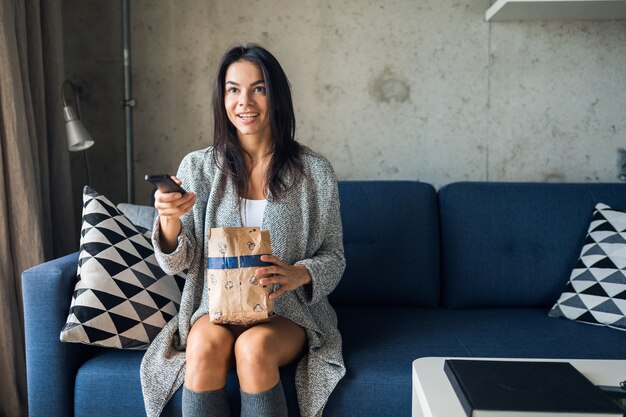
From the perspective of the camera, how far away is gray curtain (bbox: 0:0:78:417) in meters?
1.92

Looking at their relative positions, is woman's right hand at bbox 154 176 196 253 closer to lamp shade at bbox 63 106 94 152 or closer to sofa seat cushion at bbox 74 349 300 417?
sofa seat cushion at bbox 74 349 300 417

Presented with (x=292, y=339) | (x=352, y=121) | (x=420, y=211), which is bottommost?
(x=292, y=339)

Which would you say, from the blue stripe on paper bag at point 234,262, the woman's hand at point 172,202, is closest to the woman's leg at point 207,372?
the blue stripe on paper bag at point 234,262

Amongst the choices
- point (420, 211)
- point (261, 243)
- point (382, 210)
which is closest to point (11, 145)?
point (261, 243)

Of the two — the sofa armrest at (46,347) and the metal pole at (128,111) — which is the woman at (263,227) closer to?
the sofa armrest at (46,347)

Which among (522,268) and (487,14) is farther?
(487,14)

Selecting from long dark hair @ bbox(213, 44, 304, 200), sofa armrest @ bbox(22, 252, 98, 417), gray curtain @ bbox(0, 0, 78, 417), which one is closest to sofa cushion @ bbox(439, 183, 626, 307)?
long dark hair @ bbox(213, 44, 304, 200)

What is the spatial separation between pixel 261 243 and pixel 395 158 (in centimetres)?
129

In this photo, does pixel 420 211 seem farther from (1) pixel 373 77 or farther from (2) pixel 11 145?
(2) pixel 11 145

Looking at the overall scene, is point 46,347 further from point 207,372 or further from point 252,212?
point 252,212

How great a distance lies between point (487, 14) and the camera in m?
2.40

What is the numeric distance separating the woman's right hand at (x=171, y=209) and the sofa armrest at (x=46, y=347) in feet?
1.10

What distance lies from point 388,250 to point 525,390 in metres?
1.09

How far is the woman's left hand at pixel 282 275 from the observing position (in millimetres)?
1369
